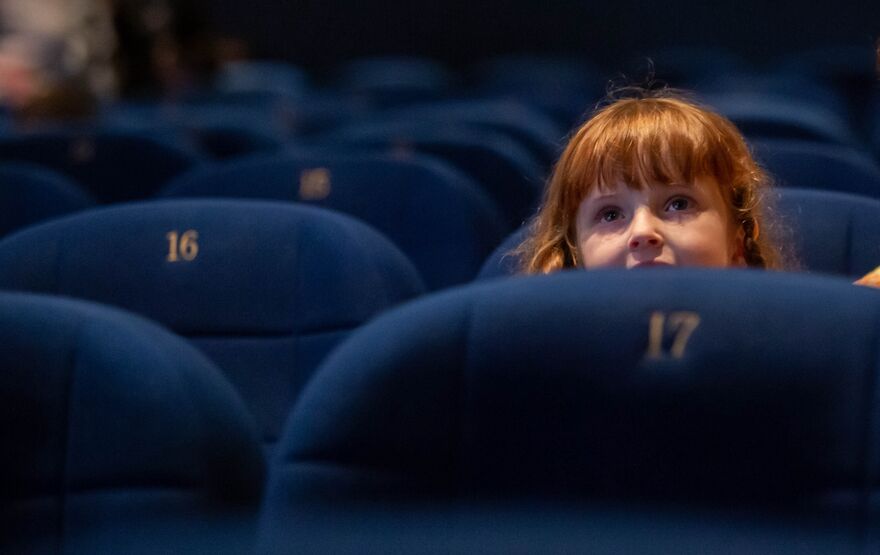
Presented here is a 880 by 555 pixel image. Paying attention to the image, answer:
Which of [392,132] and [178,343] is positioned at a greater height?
[392,132]

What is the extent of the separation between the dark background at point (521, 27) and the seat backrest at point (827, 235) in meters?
9.35

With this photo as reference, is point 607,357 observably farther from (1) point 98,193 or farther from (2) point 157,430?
(1) point 98,193

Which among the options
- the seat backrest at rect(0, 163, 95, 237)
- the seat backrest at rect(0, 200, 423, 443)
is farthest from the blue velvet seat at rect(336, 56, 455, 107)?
the seat backrest at rect(0, 200, 423, 443)

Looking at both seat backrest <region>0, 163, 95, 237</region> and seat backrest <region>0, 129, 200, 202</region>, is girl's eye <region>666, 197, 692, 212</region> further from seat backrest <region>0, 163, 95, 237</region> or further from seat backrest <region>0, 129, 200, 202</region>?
seat backrest <region>0, 129, 200, 202</region>

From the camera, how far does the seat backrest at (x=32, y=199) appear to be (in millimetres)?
2793

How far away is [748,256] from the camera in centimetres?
174

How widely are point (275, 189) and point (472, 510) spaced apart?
1.63 meters

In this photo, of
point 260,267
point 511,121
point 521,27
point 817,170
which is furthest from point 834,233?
point 521,27

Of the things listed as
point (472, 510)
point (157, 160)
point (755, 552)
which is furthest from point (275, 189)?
point (755, 552)

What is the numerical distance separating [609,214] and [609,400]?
0.62 m

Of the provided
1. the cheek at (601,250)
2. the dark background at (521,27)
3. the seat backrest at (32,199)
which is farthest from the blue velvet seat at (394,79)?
the cheek at (601,250)

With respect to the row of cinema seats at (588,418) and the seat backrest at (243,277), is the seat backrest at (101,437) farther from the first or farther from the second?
the seat backrest at (243,277)

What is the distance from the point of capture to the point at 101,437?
122 cm

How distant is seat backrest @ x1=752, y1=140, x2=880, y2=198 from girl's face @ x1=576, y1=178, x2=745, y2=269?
2.62ft
